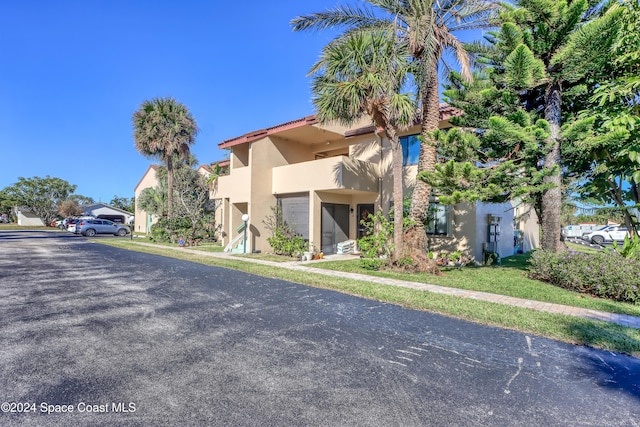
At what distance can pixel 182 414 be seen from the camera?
2924 millimetres

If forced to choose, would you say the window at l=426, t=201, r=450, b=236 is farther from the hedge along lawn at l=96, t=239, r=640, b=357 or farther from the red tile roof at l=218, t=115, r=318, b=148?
the red tile roof at l=218, t=115, r=318, b=148

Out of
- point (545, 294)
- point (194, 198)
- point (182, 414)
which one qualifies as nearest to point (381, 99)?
point (545, 294)

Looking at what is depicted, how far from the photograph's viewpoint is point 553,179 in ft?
31.7

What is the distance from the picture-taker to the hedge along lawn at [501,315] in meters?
4.91

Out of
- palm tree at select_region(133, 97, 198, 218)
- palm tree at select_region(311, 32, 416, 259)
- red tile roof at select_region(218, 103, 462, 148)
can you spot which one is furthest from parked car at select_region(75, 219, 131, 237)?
palm tree at select_region(311, 32, 416, 259)

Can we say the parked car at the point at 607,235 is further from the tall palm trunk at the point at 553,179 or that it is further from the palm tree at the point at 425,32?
the palm tree at the point at 425,32

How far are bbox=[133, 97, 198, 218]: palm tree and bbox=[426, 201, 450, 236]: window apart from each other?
1790 centimetres

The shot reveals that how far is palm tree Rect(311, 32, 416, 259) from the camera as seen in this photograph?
10.4 meters

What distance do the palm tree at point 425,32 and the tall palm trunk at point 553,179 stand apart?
2587 millimetres

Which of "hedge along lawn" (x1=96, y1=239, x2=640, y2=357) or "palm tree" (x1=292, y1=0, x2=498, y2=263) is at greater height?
"palm tree" (x1=292, y1=0, x2=498, y2=263)

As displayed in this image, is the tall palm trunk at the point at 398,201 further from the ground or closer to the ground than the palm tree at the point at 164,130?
closer to the ground

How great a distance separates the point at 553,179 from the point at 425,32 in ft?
19.7

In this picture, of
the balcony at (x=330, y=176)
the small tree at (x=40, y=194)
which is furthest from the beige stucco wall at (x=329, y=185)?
the small tree at (x=40, y=194)

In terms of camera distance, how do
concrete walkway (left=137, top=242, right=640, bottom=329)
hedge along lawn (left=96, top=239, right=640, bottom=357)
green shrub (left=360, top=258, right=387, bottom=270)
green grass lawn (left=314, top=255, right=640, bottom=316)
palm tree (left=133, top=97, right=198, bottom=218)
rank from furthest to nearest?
palm tree (left=133, top=97, right=198, bottom=218)
green shrub (left=360, top=258, right=387, bottom=270)
green grass lawn (left=314, top=255, right=640, bottom=316)
concrete walkway (left=137, top=242, right=640, bottom=329)
hedge along lawn (left=96, top=239, right=640, bottom=357)
